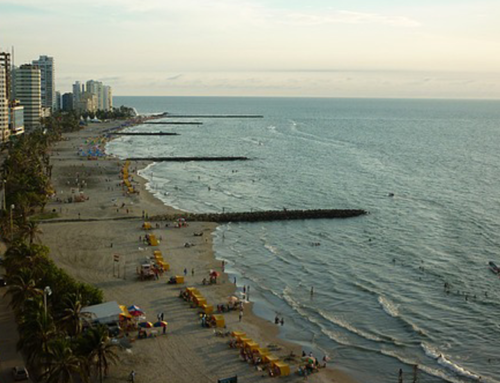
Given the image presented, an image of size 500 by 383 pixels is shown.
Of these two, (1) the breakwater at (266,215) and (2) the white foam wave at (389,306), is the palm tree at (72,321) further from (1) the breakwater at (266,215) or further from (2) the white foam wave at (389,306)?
(1) the breakwater at (266,215)

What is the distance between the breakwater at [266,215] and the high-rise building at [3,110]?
75752mm

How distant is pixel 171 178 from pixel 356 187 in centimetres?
3477

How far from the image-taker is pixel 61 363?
26719 mm

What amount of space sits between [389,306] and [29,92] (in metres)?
161

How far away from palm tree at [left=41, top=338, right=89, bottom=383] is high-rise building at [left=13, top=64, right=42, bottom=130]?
16704cm

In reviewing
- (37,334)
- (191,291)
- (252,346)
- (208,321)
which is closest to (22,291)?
(37,334)

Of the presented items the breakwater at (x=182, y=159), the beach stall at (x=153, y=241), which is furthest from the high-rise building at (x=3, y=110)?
the beach stall at (x=153, y=241)

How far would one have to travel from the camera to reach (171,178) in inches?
4289

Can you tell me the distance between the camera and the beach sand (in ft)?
115

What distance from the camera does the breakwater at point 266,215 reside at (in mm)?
73725

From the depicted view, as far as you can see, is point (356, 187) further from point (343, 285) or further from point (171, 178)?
point (343, 285)

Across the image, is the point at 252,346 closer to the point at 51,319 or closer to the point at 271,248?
the point at 51,319

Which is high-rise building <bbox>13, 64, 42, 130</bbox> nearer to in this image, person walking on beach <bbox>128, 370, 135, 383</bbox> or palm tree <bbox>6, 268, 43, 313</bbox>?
palm tree <bbox>6, 268, 43, 313</bbox>

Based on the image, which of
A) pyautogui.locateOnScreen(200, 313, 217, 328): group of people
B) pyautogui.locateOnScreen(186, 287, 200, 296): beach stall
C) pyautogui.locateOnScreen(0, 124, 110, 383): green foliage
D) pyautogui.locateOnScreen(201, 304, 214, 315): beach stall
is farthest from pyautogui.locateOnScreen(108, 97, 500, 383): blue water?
pyautogui.locateOnScreen(0, 124, 110, 383): green foliage
